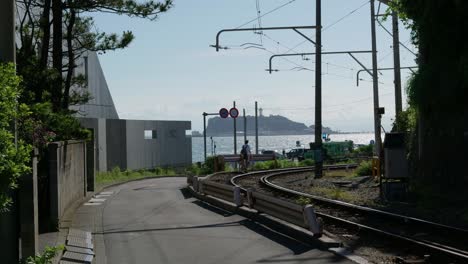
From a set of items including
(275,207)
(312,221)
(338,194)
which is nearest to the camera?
(312,221)

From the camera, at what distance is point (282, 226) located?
1297 cm

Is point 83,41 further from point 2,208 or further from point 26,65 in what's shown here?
point 2,208

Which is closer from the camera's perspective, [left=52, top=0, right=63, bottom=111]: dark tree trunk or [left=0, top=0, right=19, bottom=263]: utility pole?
[left=0, top=0, right=19, bottom=263]: utility pole

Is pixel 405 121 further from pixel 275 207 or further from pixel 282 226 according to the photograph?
pixel 282 226

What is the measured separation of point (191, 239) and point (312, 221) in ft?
8.19

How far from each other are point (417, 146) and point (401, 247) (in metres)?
13.4

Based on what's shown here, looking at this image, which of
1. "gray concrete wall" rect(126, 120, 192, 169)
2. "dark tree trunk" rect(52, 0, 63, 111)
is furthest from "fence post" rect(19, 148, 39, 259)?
"gray concrete wall" rect(126, 120, 192, 169)

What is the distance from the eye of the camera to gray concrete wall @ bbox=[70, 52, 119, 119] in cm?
4053

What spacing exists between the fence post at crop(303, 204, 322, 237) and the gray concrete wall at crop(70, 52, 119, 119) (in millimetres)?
28846

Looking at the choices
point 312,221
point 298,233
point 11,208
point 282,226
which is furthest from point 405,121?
point 11,208

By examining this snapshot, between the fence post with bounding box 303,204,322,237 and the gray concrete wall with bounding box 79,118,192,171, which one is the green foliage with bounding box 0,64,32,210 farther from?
the gray concrete wall with bounding box 79,118,192,171

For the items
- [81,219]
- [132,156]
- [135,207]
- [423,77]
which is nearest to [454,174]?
[423,77]

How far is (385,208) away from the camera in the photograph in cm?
1692

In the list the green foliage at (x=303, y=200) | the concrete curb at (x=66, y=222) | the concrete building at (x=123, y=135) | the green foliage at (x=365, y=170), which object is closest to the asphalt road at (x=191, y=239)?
the concrete curb at (x=66, y=222)
